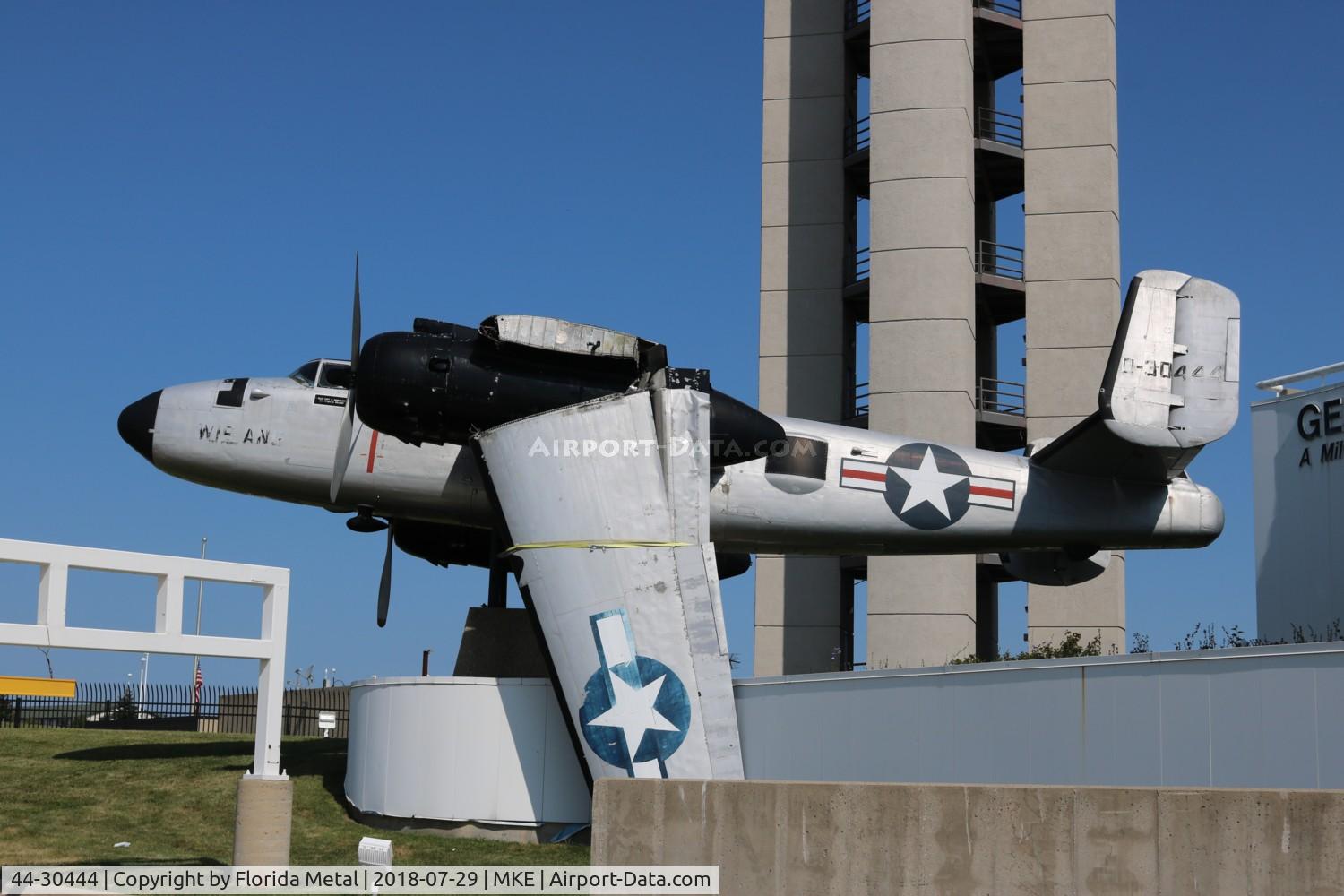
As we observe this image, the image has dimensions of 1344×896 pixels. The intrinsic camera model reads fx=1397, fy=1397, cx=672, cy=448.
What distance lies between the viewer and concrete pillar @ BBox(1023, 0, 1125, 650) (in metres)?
44.9

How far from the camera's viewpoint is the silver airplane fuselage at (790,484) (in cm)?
2544

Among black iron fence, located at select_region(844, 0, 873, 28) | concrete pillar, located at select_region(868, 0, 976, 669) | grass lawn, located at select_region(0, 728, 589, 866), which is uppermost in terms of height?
black iron fence, located at select_region(844, 0, 873, 28)

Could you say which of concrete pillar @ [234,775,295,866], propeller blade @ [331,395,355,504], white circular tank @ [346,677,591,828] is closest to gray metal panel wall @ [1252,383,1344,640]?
white circular tank @ [346,677,591,828]

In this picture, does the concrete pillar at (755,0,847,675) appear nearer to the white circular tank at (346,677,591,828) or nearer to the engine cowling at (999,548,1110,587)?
the engine cowling at (999,548,1110,587)

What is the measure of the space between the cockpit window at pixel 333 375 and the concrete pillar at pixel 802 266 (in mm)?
22966

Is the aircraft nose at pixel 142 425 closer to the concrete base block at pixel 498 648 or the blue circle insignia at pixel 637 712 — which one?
the concrete base block at pixel 498 648

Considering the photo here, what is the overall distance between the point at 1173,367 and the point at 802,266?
24.9 m

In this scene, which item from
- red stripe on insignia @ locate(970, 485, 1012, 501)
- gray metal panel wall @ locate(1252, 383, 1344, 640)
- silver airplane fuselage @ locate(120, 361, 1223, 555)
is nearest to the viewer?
silver airplane fuselage @ locate(120, 361, 1223, 555)

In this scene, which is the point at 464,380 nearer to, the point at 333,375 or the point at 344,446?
the point at 344,446

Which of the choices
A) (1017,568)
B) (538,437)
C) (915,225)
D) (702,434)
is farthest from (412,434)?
(915,225)

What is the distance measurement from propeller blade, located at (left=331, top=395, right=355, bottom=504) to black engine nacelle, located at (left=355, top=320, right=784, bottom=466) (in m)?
1.50

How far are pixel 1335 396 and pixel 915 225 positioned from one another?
14.9m

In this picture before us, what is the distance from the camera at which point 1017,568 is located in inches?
1110

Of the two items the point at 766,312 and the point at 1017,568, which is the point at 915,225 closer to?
the point at 766,312
